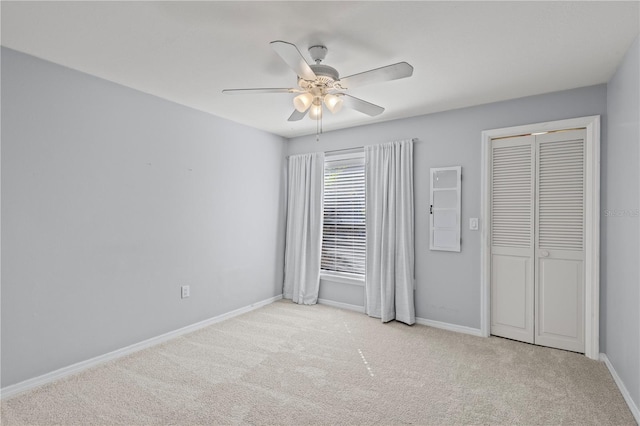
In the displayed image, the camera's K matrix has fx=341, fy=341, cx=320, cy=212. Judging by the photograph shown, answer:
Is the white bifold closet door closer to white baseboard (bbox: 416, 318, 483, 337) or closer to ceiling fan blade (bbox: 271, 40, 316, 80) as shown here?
white baseboard (bbox: 416, 318, 483, 337)

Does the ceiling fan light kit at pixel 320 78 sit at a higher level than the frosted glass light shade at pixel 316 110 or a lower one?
higher

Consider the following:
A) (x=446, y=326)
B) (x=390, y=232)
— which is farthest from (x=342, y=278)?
(x=446, y=326)

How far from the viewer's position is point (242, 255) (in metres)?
4.41

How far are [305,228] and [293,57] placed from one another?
3.11m

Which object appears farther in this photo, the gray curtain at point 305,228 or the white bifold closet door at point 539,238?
the gray curtain at point 305,228

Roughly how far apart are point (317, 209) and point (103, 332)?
2.84 meters

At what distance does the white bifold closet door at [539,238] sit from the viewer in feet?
10.4

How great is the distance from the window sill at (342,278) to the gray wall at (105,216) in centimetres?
112

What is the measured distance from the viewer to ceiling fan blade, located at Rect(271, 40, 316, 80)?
1.82m

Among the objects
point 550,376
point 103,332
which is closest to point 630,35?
point 550,376

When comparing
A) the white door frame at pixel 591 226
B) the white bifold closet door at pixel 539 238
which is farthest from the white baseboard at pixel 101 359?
the white door frame at pixel 591 226

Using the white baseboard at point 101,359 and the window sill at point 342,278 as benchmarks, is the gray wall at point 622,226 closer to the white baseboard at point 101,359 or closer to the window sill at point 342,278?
the window sill at point 342,278

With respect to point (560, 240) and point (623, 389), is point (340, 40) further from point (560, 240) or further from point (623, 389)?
point (623, 389)

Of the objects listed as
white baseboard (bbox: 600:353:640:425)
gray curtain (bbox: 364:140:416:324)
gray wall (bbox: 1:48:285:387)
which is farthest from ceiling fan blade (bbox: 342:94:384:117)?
white baseboard (bbox: 600:353:640:425)
